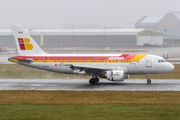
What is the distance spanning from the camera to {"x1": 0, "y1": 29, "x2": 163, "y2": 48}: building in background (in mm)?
139125

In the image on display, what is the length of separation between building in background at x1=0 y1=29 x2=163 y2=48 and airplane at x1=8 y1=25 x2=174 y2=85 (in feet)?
328

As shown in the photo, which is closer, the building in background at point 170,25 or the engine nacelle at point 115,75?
the engine nacelle at point 115,75

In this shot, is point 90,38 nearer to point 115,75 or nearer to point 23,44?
point 23,44

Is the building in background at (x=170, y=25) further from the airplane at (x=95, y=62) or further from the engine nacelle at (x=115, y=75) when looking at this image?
the engine nacelle at (x=115, y=75)

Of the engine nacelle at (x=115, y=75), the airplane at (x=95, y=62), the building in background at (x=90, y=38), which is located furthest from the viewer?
the building in background at (x=90, y=38)

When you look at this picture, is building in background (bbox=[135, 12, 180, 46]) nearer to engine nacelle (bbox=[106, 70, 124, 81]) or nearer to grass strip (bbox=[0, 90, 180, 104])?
engine nacelle (bbox=[106, 70, 124, 81])

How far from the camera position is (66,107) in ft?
69.8

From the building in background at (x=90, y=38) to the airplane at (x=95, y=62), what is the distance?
328 feet

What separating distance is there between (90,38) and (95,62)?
10491 cm

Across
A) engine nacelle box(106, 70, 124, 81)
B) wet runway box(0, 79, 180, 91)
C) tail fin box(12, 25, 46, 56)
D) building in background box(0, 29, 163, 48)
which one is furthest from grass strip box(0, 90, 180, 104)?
building in background box(0, 29, 163, 48)

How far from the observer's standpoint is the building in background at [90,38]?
139125 mm

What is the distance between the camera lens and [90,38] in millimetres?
140875

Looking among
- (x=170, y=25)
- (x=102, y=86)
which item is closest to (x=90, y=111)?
(x=102, y=86)

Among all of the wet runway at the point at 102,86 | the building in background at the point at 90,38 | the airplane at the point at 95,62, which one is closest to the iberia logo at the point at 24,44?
the airplane at the point at 95,62
